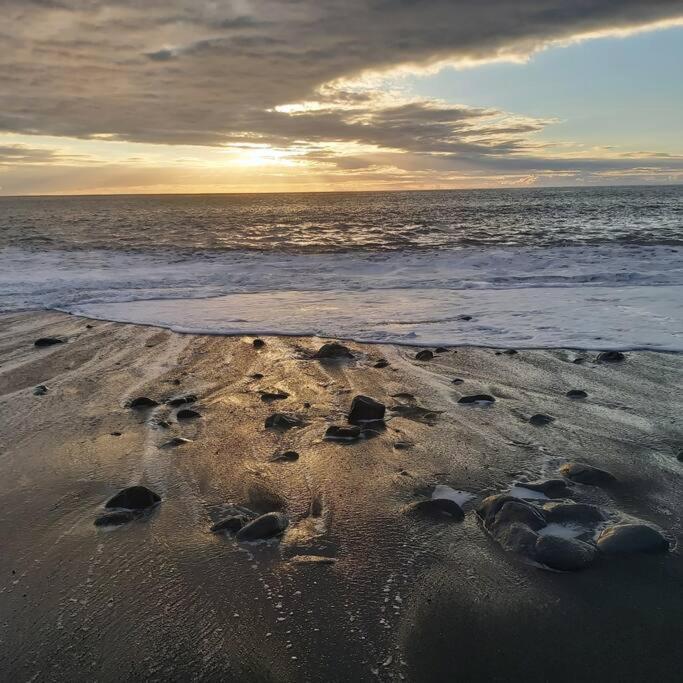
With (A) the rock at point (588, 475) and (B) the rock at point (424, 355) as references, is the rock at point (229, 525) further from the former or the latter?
(B) the rock at point (424, 355)

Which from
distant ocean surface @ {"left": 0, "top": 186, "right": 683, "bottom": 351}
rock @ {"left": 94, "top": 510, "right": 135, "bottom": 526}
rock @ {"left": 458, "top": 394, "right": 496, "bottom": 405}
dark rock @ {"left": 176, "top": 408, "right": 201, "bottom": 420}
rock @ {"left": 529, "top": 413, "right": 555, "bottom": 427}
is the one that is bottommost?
distant ocean surface @ {"left": 0, "top": 186, "right": 683, "bottom": 351}

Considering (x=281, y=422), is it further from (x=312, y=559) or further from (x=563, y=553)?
(x=563, y=553)

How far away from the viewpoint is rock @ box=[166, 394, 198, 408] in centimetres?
593

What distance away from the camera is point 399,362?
743 cm

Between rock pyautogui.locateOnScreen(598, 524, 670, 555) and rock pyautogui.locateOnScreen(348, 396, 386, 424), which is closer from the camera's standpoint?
rock pyautogui.locateOnScreen(598, 524, 670, 555)

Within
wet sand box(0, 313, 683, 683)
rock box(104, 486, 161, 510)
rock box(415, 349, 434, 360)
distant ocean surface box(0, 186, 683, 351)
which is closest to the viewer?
wet sand box(0, 313, 683, 683)

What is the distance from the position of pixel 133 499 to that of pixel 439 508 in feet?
6.91

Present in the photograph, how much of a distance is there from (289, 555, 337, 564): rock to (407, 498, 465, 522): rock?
762 millimetres

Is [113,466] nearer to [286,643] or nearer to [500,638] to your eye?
[286,643]

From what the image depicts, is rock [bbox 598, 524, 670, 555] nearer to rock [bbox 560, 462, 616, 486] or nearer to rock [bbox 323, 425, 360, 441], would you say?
rock [bbox 560, 462, 616, 486]

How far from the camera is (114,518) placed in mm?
3691

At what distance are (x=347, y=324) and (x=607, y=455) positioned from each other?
5924 mm

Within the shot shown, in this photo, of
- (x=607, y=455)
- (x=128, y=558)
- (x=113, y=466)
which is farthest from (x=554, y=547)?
(x=113, y=466)

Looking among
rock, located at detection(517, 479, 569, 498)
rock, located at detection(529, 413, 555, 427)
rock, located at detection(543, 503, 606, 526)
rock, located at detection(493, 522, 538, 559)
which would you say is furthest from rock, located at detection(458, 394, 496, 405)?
rock, located at detection(493, 522, 538, 559)
